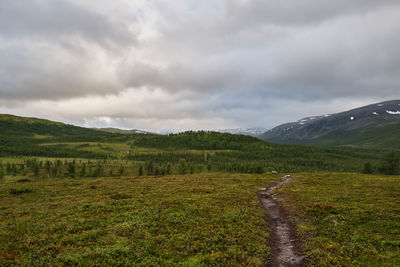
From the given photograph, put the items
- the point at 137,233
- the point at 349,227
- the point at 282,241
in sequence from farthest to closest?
the point at 349,227 → the point at 137,233 → the point at 282,241

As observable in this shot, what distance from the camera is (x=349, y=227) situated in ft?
72.4

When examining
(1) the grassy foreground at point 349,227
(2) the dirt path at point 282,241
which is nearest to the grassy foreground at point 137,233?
(2) the dirt path at point 282,241

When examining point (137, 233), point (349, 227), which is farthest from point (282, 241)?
Answer: point (137, 233)

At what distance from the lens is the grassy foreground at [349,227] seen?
16.2 m

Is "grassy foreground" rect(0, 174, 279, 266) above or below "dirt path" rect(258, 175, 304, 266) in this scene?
above

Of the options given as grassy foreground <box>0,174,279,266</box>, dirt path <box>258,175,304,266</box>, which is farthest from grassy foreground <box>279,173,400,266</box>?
grassy foreground <box>0,174,279,266</box>

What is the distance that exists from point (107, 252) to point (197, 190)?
28184mm

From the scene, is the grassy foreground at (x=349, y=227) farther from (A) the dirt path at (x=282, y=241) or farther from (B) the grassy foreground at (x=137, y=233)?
(B) the grassy foreground at (x=137, y=233)

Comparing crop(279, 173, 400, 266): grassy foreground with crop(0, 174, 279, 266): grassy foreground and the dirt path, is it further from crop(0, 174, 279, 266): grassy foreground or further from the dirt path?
crop(0, 174, 279, 266): grassy foreground

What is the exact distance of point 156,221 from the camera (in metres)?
24.6

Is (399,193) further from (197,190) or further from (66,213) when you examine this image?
(66,213)

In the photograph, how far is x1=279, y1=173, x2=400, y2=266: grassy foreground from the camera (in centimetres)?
1622

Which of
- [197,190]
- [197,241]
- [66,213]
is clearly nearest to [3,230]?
[66,213]

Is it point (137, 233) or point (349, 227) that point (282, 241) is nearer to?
point (349, 227)
